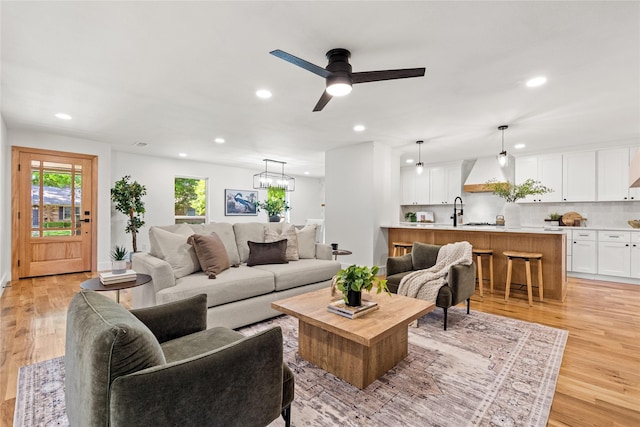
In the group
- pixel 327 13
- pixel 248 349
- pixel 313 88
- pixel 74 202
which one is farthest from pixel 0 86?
pixel 248 349

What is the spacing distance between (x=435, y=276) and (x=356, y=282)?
1.44m

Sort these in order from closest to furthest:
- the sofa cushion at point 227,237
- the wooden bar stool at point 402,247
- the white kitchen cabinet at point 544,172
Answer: the sofa cushion at point 227,237
the wooden bar stool at point 402,247
the white kitchen cabinet at point 544,172

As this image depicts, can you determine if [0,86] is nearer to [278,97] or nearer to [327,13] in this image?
[278,97]

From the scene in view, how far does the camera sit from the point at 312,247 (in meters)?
4.04

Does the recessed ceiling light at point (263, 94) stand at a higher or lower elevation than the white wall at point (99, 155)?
higher

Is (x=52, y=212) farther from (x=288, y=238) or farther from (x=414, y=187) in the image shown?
(x=414, y=187)

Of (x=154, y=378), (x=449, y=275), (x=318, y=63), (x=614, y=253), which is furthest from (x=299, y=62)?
(x=614, y=253)

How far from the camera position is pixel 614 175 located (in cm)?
512

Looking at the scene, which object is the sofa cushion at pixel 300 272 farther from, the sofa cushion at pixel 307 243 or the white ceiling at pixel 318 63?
the white ceiling at pixel 318 63

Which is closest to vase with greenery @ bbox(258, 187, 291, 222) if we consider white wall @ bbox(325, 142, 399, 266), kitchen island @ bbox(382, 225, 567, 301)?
white wall @ bbox(325, 142, 399, 266)

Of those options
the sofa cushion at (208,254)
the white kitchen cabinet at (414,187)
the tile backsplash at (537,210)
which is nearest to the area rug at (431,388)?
the sofa cushion at (208,254)

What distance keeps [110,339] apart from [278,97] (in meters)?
2.96

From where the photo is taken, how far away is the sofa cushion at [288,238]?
12.1ft

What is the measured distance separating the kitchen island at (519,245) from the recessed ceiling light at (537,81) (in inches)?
79.0
